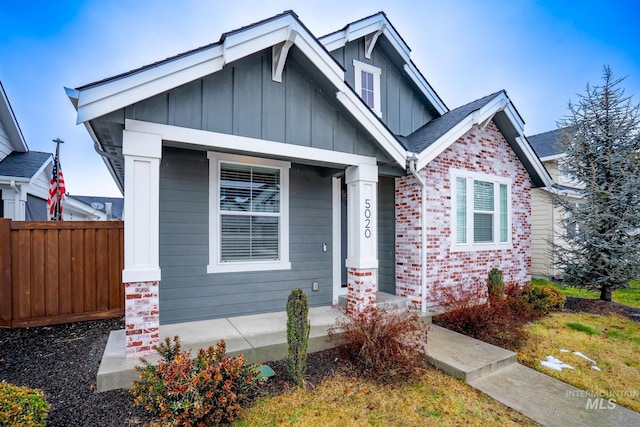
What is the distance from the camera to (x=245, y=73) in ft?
14.4

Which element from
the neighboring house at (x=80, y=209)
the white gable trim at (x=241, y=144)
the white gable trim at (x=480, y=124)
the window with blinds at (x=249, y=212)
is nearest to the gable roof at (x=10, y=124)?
the neighboring house at (x=80, y=209)

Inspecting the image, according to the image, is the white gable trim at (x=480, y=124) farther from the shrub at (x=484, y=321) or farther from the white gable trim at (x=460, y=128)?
the shrub at (x=484, y=321)

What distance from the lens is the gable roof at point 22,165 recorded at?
8.48 metres

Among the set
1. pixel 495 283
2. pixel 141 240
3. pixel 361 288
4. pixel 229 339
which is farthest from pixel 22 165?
pixel 495 283

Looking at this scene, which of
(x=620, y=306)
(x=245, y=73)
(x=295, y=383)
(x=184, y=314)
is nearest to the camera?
(x=295, y=383)

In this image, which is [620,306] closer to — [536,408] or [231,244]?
[536,408]

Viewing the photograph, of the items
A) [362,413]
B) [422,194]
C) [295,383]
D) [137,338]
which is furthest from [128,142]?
[422,194]

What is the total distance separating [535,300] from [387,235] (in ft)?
11.5

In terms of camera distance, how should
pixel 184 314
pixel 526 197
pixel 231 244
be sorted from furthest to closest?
pixel 526 197 < pixel 231 244 < pixel 184 314

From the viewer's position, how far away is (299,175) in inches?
243

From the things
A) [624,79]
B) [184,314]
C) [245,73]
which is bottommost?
[184,314]

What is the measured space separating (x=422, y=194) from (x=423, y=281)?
5.74 ft

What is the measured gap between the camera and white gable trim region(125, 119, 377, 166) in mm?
3850

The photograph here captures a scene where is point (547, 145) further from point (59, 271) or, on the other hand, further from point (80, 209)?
point (80, 209)
